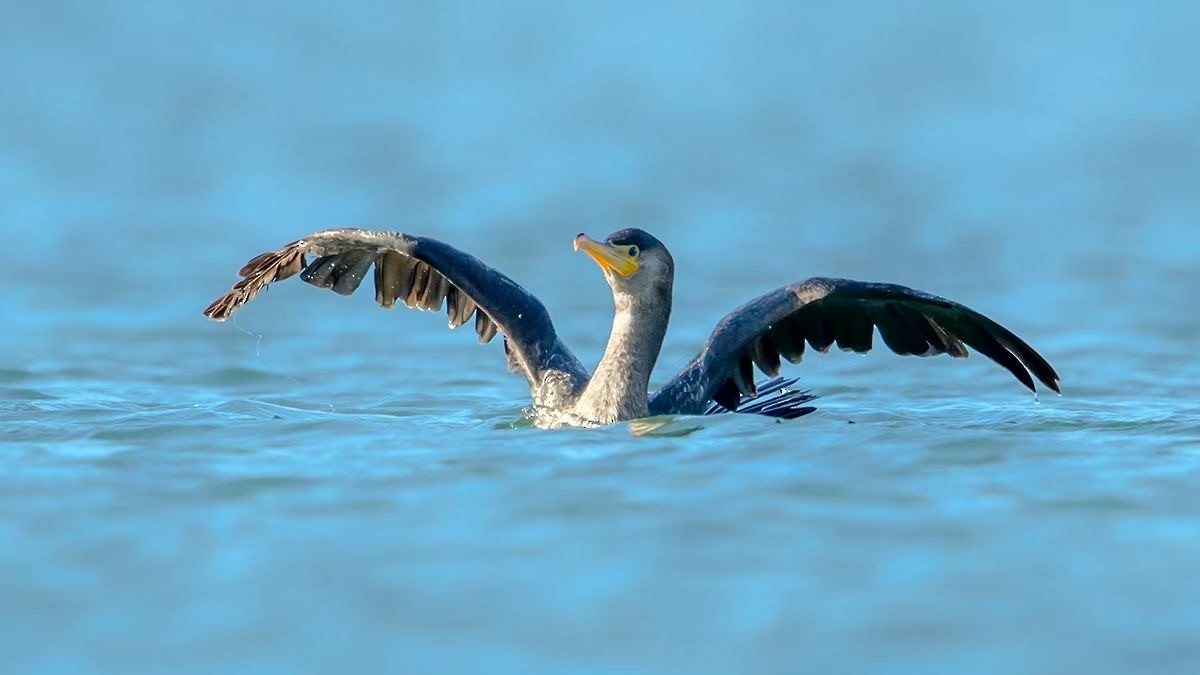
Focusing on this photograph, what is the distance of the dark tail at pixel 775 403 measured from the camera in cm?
1048

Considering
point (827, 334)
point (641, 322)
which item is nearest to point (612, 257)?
point (641, 322)

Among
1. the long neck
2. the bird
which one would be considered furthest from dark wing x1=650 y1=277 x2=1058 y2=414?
the long neck

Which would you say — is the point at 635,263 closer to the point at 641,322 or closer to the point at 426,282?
the point at 641,322

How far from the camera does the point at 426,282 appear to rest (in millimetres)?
11352

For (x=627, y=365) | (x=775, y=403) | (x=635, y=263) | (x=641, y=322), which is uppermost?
(x=635, y=263)

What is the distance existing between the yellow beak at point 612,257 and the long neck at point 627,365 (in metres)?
0.20

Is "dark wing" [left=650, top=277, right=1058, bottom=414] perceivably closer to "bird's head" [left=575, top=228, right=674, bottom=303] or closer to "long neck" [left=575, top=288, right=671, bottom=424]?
"long neck" [left=575, top=288, right=671, bottom=424]

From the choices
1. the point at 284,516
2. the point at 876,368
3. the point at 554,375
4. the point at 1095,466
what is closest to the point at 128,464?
the point at 284,516

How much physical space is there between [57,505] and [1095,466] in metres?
4.59

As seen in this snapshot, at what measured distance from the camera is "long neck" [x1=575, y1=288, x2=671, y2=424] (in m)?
10.1

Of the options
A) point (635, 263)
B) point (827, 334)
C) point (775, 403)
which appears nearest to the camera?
point (635, 263)

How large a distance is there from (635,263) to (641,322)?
375 millimetres

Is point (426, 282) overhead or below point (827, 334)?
overhead

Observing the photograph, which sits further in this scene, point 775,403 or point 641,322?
point 775,403
